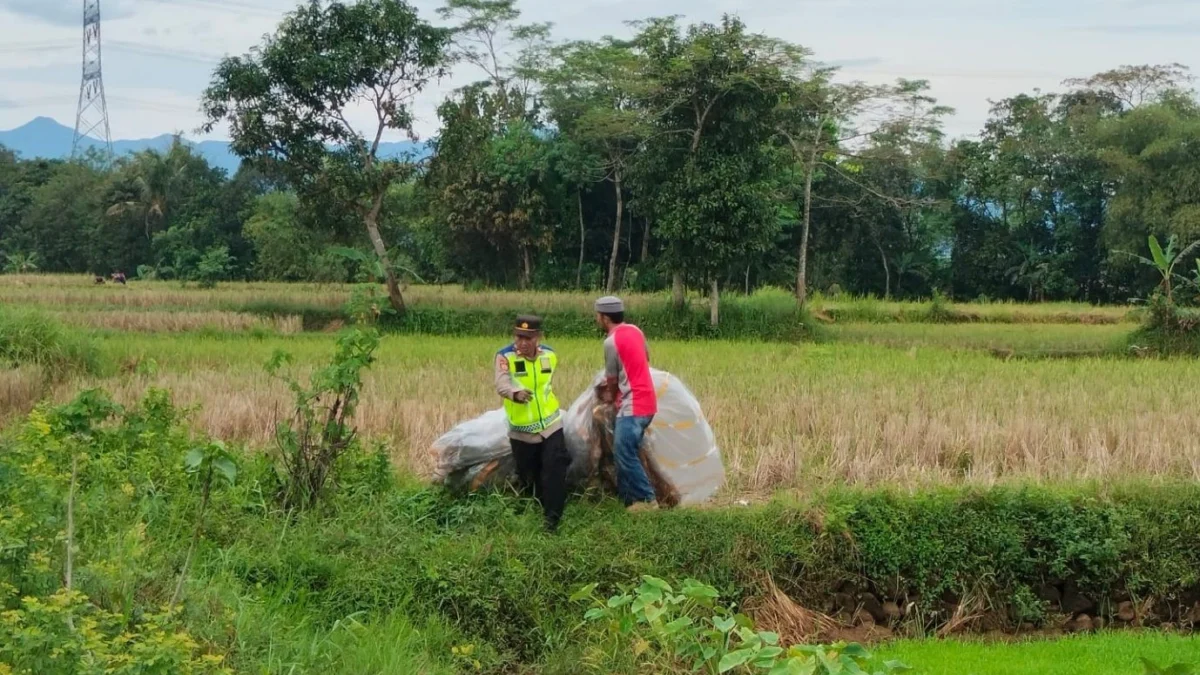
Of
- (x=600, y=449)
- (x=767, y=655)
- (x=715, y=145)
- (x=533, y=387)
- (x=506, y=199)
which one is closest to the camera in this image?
(x=767, y=655)

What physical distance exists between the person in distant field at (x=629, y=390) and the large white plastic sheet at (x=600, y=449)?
23cm

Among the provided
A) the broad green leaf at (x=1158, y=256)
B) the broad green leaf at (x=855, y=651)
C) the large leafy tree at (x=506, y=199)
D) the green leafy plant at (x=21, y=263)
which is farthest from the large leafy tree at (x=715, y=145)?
the green leafy plant at (x=21, y=263)

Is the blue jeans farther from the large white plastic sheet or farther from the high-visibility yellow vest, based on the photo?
the high-visibility yellow vest

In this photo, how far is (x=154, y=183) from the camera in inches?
1769

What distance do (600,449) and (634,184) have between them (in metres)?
16.6

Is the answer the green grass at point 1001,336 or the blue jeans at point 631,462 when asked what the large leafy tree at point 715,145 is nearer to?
the green grass at point 1001,336

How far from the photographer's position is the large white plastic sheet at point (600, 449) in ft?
24.9

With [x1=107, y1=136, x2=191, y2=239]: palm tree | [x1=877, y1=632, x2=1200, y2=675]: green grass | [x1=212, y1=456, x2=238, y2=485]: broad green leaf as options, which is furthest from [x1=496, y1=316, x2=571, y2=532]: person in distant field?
[x1=107, y1=136, x2=191, y2=239]: palm tree

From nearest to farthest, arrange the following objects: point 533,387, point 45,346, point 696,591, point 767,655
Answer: point 767,655 → point 696,591 → point 533,387 → point 45,346

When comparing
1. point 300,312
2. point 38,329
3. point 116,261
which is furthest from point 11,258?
point 38,329

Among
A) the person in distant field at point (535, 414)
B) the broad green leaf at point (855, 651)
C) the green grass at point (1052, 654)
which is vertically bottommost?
the green grass at point (1052, 654)

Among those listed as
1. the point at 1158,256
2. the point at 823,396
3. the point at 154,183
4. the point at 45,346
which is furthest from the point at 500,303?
the point at 154,183

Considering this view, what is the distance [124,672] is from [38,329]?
12180 mm

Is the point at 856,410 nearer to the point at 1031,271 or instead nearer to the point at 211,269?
the point at 1031,271
